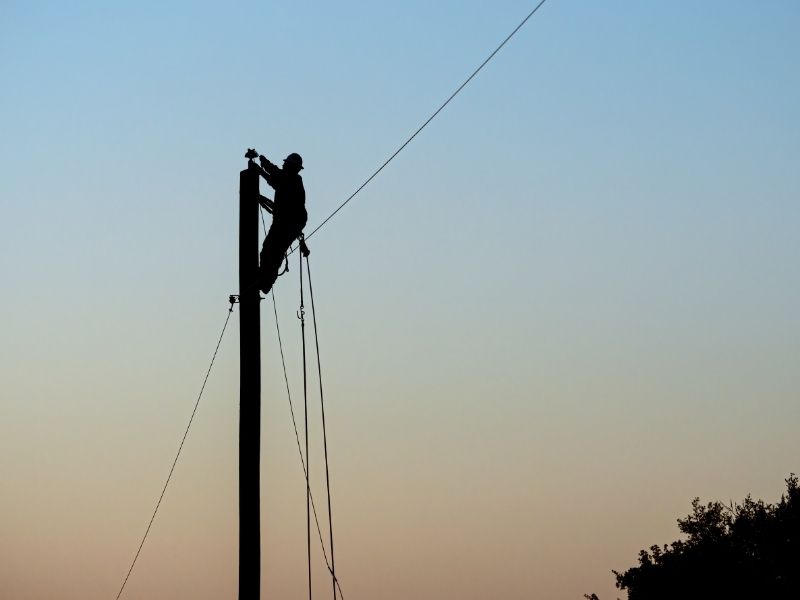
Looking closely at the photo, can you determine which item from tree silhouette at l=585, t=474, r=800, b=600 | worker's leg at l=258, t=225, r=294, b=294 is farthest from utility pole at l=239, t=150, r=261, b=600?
tree silhouette at l=585, t=474, r=800, b=600

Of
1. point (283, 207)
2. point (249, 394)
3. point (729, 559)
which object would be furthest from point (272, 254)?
point (729, 559)

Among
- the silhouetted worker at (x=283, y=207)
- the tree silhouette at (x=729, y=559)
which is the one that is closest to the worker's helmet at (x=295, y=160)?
the silhouetted worker at (x=283, y=207)

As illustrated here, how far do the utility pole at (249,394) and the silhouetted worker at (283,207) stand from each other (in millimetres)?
768

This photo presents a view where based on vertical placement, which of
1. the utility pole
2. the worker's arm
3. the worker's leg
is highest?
the worker's arm

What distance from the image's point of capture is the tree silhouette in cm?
3450

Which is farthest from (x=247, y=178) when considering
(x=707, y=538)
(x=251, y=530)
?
(x=707, y=538)

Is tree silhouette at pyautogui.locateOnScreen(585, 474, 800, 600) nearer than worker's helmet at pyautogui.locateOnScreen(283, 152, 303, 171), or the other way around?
worker's helmet at pyautogui.locateOnScreen(283, 152, 303, 171)

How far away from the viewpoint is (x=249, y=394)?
11570 mm

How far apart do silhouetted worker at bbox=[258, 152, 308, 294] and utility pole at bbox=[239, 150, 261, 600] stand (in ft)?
2.52

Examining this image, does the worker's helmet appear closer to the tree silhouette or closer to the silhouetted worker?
the silhouetted worker

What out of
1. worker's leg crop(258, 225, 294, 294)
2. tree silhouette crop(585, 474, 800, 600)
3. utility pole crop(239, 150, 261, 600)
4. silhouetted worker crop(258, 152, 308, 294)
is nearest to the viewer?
utility pole crop(239, 150, 261, 600)

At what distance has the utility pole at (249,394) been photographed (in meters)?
11.0

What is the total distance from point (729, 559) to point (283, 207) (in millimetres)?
26127

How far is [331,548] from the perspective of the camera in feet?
43.3
